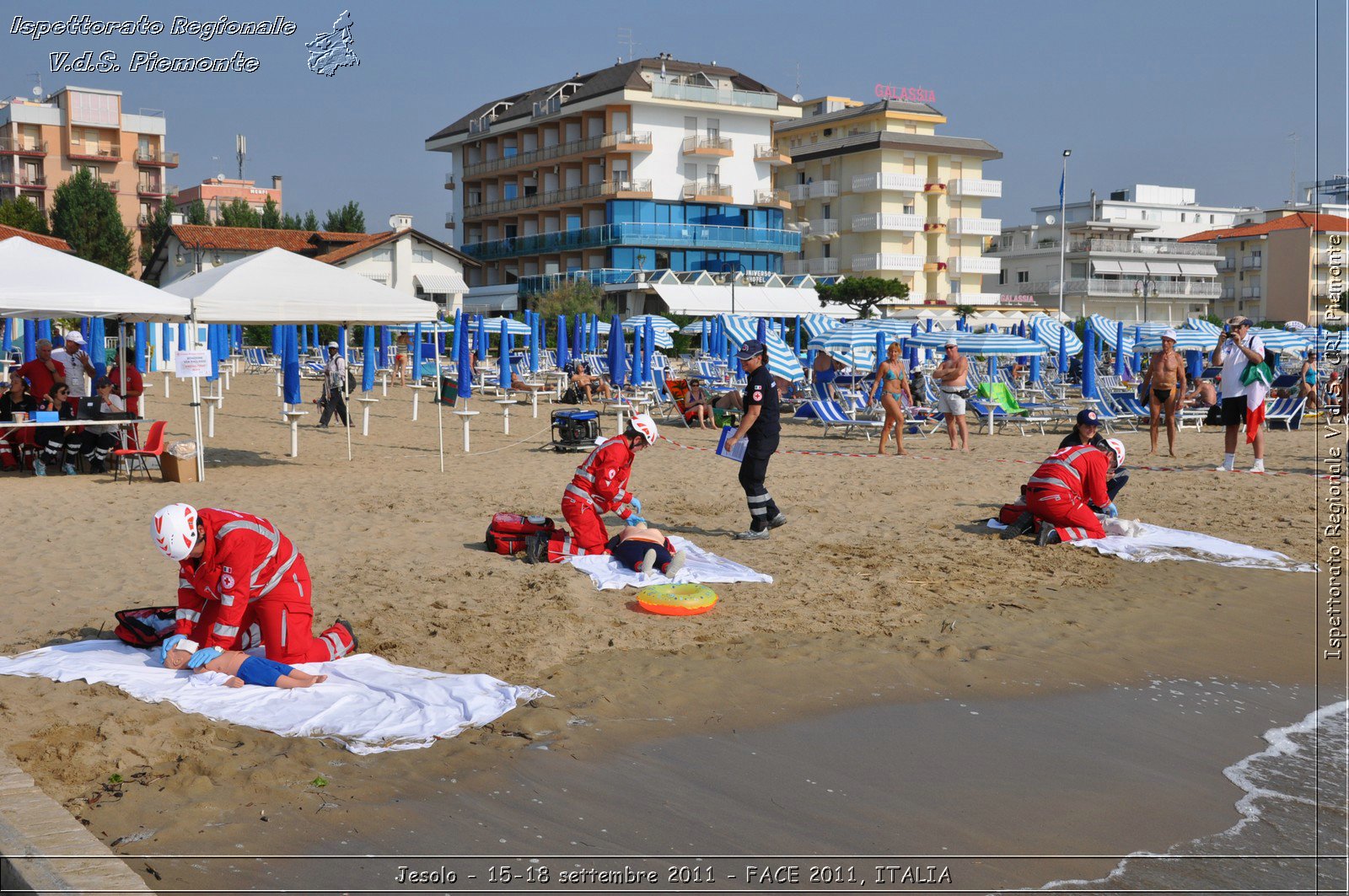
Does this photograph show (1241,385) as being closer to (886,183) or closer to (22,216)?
(886,183)

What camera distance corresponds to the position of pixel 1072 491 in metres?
8.45

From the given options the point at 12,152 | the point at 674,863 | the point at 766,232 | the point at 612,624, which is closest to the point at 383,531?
the point at 612,624

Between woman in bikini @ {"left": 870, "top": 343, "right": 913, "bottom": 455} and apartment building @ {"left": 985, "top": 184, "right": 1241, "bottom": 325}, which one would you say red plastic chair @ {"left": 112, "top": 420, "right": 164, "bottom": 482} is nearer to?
woman in bikini @ {"left": 870, "top": 343, "right": 913, "bottom": 455}

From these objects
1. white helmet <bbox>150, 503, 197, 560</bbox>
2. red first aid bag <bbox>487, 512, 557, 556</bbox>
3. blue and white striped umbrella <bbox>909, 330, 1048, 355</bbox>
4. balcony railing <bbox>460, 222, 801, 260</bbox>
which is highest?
balcony railing <bbox>460, 222, 801, 260</bbox>

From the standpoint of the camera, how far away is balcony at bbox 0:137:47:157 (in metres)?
66.0

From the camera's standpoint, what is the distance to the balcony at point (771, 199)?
58188 mm

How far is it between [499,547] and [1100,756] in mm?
4332

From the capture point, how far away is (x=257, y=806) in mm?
3867

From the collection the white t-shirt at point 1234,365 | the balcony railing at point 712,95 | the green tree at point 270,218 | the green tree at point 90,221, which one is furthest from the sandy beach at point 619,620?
the green tree at point 270,218

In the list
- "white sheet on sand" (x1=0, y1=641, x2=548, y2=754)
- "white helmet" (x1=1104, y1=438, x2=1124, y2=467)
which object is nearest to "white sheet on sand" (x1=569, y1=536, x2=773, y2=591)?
"white sheet on sand" (x1=0, y1=641, x2=548, y2=754)

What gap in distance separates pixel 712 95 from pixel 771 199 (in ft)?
19.3

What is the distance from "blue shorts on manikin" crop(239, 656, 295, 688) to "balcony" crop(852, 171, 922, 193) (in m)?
57.9

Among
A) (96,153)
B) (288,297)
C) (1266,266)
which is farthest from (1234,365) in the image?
(96,153)

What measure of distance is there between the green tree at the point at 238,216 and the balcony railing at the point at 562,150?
12.2 metres
